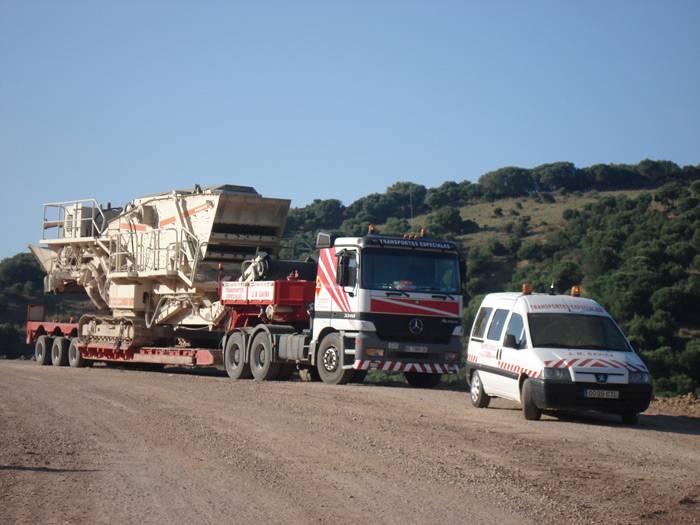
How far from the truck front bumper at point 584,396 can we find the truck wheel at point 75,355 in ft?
59.6

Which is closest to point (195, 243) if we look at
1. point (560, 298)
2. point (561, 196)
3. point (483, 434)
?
point (560, 298)

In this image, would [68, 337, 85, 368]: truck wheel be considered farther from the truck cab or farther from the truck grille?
the truck grille

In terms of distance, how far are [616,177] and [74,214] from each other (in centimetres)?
6815

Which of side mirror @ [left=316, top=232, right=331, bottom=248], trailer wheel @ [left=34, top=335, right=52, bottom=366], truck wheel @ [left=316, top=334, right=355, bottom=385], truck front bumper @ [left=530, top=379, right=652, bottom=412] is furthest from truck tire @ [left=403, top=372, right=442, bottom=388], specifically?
trailer wheel @ [left=34, top=335, right=52, bottom=366]

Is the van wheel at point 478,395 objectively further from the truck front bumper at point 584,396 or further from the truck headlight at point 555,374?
the truck headlight at point 555,374

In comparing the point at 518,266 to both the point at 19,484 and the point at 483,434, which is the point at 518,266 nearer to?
the point at 483,434

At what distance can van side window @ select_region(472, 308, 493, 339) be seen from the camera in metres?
16.6

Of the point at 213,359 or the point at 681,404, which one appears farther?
the point at 213,359

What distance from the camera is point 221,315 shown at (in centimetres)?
2339

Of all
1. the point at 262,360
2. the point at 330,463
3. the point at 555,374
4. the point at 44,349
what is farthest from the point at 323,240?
the point at 44,349

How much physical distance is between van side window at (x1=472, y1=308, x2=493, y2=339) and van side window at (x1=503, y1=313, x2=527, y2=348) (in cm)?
104

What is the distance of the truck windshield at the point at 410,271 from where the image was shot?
63.9ft

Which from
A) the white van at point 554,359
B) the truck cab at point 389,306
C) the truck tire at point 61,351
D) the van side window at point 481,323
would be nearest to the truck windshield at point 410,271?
the truck cab at point 389,306

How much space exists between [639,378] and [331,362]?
25.5 ft
